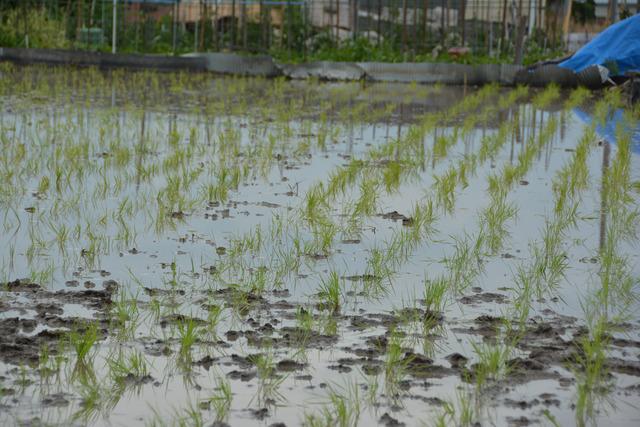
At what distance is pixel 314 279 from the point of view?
11.8ft

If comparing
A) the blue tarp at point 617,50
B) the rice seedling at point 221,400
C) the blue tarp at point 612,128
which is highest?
the blue tarp at point 617,50

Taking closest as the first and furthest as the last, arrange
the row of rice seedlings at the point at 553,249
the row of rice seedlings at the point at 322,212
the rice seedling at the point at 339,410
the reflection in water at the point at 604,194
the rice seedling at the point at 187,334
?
1. the rice seedling at the point at 339,410
2. the rice seedling at the point at 187,334
3. the row of rice seedlings at the point at 553,249
4. the row of rice seedlings at the point at 322,212
5. the reflection in water at the point at 604,194

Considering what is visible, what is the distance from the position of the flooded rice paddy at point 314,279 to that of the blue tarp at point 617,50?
15.2 feet

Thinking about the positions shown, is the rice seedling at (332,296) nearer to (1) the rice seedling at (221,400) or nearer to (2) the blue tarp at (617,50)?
(1) the rice seedling at (221,400)

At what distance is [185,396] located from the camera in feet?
7.98

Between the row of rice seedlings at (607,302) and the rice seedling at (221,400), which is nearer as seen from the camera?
the rice seedling at (221,400)

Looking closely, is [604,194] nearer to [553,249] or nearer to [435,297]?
[553,249]

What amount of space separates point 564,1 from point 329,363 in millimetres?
17763

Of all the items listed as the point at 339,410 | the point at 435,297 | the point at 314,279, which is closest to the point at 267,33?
the point at 314,279

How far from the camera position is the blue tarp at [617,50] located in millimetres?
11984

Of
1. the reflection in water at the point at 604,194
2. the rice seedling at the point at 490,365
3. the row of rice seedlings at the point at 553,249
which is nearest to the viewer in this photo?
the rice seedling at the point at 490,365

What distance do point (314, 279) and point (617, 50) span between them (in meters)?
9.27

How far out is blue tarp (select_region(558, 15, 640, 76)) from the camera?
39.3ft

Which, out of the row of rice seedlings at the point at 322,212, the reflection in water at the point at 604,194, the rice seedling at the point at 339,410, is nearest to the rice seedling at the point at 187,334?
the rice seedling at the point at 339,410
